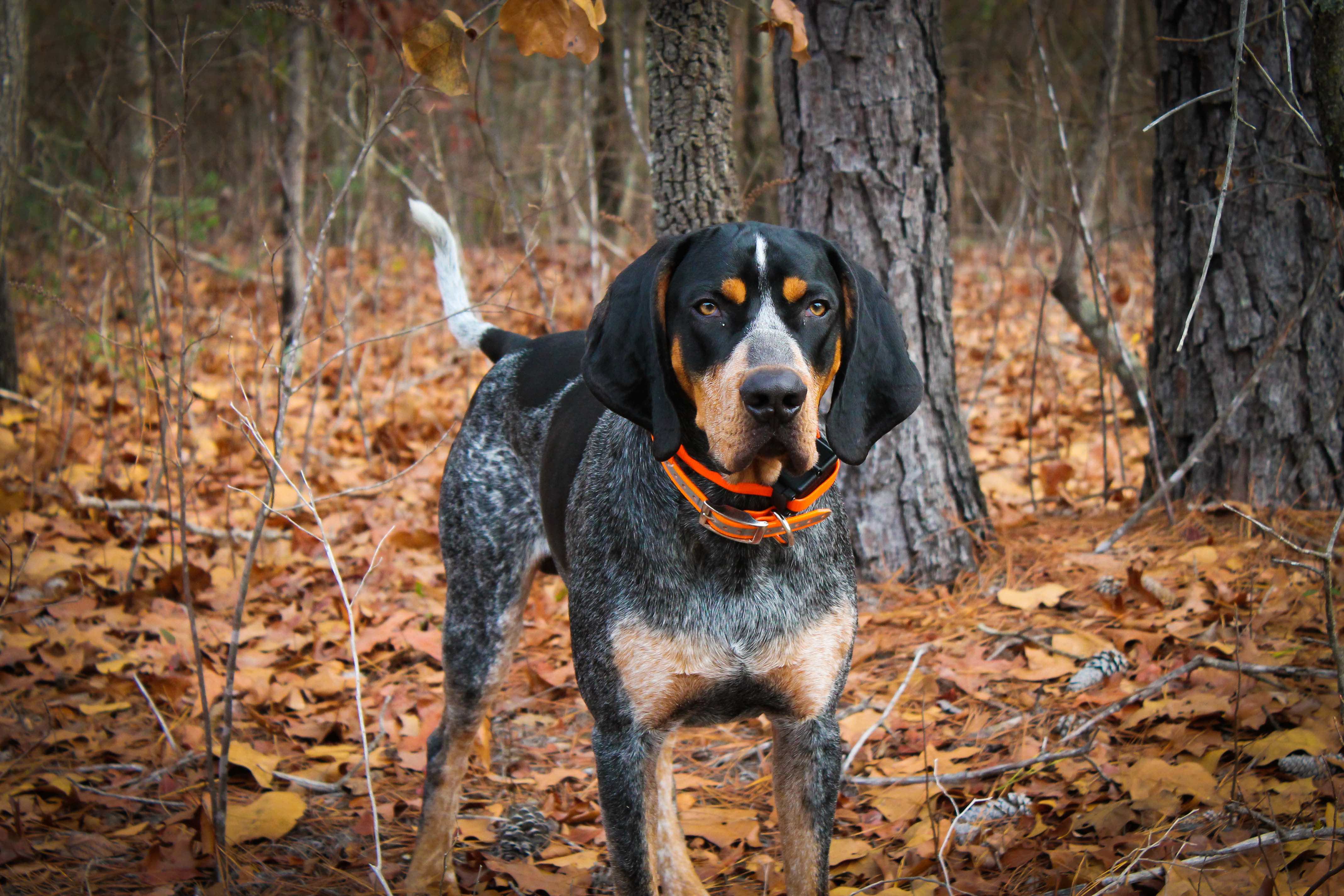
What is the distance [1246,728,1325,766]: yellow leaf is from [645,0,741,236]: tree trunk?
263 centimetres

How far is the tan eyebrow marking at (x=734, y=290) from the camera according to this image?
2457mm

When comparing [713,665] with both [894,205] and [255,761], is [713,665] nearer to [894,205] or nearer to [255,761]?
[255,761]

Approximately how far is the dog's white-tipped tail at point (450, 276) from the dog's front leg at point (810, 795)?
2037mm

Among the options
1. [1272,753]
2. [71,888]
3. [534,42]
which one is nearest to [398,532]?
[71,888]

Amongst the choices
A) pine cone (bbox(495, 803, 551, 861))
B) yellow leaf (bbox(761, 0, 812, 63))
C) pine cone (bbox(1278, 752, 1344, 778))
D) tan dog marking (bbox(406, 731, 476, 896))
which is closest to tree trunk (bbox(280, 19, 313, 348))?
tan dog marking (bbox(406, 731, 476, 896))

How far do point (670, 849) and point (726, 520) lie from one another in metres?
1.23

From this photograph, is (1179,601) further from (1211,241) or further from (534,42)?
(534,42)

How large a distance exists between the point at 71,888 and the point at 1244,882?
3148 mm

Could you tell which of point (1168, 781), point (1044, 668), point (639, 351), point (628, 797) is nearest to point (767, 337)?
point (639, 351)

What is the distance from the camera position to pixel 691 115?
13.5 feet

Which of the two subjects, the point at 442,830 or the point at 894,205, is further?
the point at 894,205

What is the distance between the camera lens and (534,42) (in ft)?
8.03

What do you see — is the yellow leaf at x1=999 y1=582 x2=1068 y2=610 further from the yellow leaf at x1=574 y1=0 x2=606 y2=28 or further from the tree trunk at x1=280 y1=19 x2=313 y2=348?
the tree trunk at x1=280 y1=19 x2=313 y2=348

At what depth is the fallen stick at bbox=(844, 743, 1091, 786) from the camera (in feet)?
10.4
